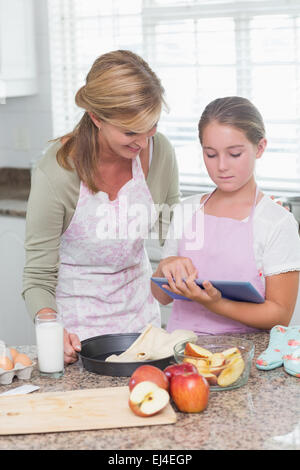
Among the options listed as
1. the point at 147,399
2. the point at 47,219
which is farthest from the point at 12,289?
the point at 147,399

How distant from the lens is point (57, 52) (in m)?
3.57

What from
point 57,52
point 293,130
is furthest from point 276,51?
point 57,52

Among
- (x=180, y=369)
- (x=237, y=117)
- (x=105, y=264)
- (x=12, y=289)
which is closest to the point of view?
(x=180, y=369)

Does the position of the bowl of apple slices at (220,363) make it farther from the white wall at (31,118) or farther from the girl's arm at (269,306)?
the white wall at (31,118)

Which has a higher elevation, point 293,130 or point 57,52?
point 57,52

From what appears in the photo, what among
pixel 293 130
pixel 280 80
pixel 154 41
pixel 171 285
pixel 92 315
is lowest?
pixel 92 315

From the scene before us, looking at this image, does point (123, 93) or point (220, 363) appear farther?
point (123, 93)

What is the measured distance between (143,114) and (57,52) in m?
2.17

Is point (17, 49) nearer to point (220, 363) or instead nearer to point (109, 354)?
point (109, 354)

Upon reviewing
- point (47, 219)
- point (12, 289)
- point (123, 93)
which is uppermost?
point (123, 93)

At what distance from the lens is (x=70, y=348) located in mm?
1430

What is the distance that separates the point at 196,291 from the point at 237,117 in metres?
0.41

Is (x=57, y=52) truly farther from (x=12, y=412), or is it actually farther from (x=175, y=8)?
(x=12, y=412)

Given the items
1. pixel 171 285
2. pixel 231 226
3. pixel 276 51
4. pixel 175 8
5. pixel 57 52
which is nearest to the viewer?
pixel 171 285
